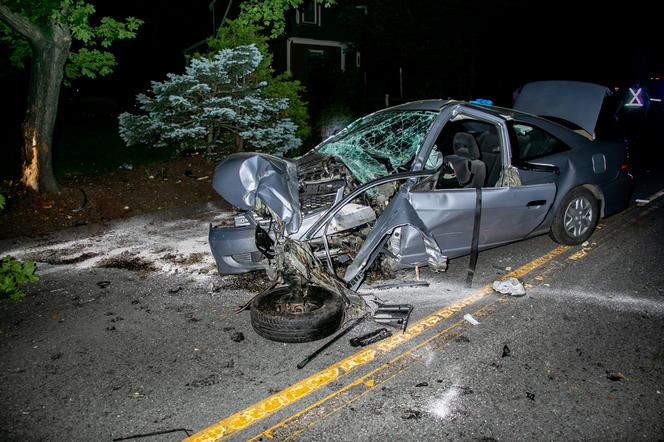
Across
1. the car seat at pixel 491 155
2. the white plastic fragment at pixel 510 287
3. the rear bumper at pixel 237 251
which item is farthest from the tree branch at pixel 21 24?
the white plastic fragment at pixel 510 287

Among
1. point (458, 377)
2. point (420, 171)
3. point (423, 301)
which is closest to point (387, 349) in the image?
point (458, 377)

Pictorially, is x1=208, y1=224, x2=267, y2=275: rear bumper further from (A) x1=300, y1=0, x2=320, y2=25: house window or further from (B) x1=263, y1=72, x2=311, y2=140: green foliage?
(A) x1=300, y1=0, x2=320, y2=25: house window

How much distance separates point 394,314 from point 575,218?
2.69 meters

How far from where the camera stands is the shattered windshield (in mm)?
4566

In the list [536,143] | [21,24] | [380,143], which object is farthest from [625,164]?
[21,24]

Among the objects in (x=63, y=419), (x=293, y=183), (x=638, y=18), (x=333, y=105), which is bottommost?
(x=63, y=419)

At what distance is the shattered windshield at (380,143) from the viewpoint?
4566 mm

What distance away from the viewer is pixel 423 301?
13.9 ft

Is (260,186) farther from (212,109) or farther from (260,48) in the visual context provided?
(260,48)

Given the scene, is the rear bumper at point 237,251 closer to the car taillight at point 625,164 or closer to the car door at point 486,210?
the car door at point 486,210

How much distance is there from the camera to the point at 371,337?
3.62 meters

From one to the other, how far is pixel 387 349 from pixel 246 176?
5.70 feet

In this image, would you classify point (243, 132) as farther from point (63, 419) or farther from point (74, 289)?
point (63, 419)

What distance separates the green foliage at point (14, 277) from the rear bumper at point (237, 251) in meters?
1.88
